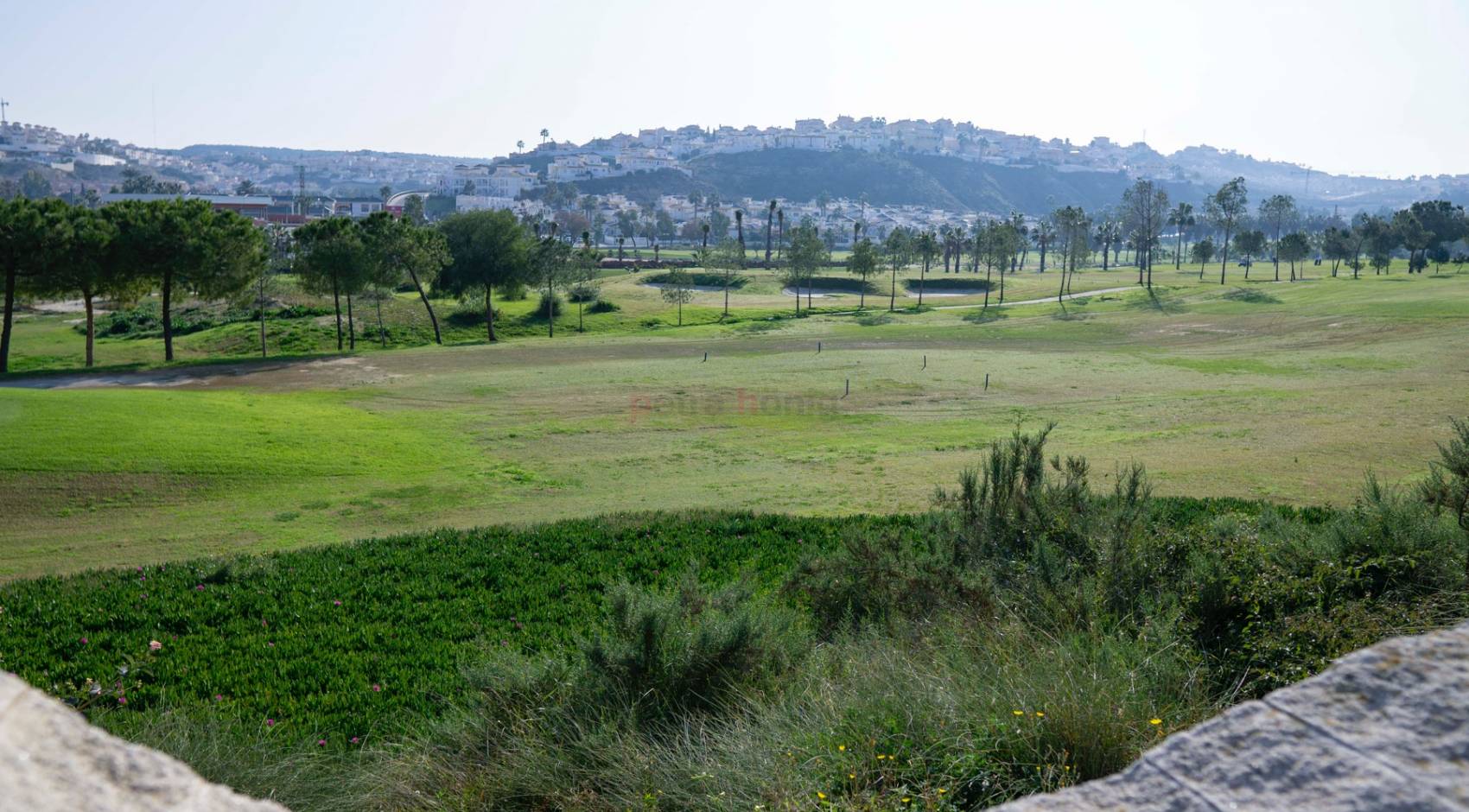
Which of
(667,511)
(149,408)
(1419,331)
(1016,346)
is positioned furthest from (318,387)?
(1419,331)

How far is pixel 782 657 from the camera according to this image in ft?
32.0

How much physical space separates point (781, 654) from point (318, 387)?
4331cm

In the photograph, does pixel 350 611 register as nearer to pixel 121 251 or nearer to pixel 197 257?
pixel 121 251

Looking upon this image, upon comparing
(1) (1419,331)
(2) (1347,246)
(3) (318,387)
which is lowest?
(3) (318,387)

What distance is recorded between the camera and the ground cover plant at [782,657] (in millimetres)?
7023

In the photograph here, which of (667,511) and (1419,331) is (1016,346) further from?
(667,511)

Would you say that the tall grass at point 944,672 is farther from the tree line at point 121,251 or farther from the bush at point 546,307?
the bush at point 546,307

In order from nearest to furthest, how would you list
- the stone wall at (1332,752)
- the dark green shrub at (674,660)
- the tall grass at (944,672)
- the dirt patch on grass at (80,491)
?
the stone wall at (1332,752) < the tall grass at (944,672) < the dark green shrub at (674,660) < the dirt patch on grass at (80,491)

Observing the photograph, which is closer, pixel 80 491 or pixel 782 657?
→ pixel 782 657

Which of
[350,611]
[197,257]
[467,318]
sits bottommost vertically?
[350,611]

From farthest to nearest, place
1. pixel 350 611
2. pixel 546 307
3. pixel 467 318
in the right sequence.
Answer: pixel 546 307 → pixel 467 318 → pixel 350 611

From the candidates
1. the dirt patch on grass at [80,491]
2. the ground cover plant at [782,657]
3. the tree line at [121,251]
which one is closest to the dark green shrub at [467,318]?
the tree line at [121,251]

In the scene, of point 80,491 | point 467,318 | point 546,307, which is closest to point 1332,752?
point 80,491

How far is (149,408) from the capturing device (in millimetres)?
35156
